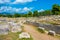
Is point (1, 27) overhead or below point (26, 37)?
overhead

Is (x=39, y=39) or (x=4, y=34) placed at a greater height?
(x=4, y=34)

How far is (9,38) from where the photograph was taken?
1313 cm

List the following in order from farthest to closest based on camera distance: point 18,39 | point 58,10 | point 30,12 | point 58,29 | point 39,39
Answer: point 30,12 < point 58,10 < point 58,29 < point 39,39 < point 18,39

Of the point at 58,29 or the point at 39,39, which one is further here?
the point at 58,29

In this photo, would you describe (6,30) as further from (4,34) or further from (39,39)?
(39,39)

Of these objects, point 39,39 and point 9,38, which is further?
point 39,39

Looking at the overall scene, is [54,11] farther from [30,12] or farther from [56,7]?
[30,12]

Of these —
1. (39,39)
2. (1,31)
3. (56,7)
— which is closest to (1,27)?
(1,31)

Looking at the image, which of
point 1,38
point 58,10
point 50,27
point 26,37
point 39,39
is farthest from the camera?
point 58,10

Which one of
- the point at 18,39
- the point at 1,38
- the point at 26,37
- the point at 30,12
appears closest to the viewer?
the point at 1,38

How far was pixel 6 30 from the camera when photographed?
577 inches

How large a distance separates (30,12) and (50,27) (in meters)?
109

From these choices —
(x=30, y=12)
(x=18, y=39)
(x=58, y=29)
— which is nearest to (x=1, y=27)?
(x=18, y=39)

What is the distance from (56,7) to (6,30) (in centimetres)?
10741
